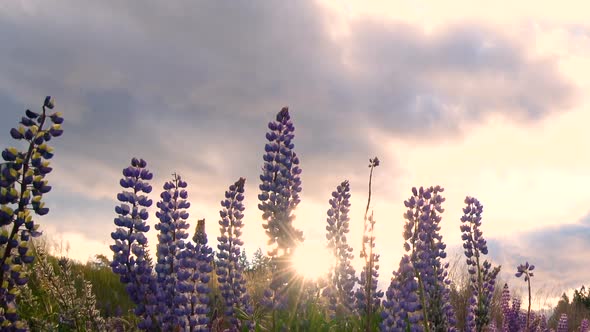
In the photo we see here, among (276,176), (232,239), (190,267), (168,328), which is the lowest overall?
(168,328)

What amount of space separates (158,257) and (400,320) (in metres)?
1.90

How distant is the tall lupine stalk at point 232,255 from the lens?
6.00 meters

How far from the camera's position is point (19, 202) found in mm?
3963

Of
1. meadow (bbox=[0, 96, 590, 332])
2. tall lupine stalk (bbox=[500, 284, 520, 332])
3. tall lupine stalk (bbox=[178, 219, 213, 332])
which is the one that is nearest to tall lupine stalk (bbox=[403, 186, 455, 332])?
meadow (bbox=[0, 96, 590, 332])

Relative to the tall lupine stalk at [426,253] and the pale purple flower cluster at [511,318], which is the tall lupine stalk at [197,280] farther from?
the pale purple flower cluster at [511,318]

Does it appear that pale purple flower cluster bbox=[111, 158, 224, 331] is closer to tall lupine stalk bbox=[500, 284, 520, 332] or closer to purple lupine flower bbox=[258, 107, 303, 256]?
purple lupine flower bbox=[258, 107, 303, 256]

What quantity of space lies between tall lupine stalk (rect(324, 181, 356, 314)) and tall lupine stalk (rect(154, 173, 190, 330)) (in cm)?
293

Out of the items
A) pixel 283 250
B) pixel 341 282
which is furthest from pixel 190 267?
pixel 341 282

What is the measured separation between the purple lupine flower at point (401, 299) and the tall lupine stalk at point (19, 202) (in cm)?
249

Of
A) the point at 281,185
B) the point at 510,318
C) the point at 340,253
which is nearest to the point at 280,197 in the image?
the point at 281,185

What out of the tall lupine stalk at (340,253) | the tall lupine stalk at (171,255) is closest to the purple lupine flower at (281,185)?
the tall lupine stalk at (171,255)

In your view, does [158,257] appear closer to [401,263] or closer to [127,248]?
[127,248]

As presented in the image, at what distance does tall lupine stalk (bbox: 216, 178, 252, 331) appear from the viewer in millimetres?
6000

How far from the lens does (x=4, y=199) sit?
13.0 feet
